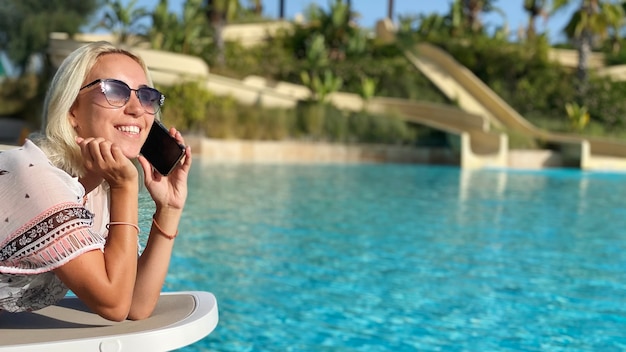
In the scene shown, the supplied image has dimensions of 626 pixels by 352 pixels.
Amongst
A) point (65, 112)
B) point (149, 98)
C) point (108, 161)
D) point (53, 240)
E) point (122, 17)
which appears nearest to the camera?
point (53, 240)

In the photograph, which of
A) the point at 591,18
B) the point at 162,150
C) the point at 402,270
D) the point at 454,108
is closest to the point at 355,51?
the point at 454,108

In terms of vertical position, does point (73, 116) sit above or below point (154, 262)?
above

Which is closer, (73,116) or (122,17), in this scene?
(73,116)

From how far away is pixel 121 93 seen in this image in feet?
6.02

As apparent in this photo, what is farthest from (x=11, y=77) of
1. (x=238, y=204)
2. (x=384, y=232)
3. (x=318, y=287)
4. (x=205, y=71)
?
(x=318, y=287)

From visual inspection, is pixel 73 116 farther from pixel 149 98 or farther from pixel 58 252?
pixel 58 252

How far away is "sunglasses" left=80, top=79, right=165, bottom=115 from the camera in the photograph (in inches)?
71.4

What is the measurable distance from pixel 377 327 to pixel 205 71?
20.8 m

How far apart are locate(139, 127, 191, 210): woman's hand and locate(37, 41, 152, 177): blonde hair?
19cm

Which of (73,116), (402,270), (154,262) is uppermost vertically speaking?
(73,116)

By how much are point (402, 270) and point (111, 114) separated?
4.59 meters

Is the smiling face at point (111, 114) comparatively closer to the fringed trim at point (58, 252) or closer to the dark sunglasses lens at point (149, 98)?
the dark sunglasses lens at point (149, 98)

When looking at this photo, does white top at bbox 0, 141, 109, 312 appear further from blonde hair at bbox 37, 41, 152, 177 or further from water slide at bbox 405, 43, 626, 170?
water slide at bbox 405, 43, 626, 170

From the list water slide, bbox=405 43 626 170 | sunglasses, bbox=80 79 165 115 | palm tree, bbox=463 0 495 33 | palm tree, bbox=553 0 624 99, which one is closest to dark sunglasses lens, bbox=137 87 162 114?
sunglasses, bbox=80 79 165 115
